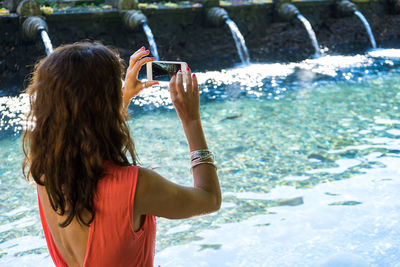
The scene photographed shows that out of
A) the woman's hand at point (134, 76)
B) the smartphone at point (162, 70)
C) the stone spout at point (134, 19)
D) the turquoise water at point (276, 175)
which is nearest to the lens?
the smartphone at point (162, 70)

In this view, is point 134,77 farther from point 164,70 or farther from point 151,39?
point 151,39

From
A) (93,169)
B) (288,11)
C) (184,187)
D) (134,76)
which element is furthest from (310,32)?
(93,169)

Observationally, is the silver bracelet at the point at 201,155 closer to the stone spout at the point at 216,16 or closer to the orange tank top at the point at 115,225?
the orange tank top at the point at 115,225

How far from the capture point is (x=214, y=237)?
330cm

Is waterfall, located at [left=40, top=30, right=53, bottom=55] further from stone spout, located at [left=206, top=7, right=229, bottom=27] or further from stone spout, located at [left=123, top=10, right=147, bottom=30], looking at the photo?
stone spout, located at [left=206, top=7, right=229, bottom=27]

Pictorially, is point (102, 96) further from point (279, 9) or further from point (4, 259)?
point (279, 9)

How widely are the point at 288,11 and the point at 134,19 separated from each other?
179 inches

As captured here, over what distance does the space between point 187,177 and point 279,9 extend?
953cm

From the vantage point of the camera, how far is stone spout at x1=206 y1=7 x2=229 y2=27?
37.8 ft

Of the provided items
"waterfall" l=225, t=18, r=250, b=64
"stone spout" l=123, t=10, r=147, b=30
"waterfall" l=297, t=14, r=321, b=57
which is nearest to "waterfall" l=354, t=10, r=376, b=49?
"waterfall" l=297, t=14, r=321, b=57

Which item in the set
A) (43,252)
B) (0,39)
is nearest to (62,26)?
(0,39)

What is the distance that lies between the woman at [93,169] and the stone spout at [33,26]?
8.49 m

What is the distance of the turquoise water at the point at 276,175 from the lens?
313 centimetres

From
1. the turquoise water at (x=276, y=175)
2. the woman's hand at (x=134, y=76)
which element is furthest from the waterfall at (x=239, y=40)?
the woman's hand at (x=134, y=76)
